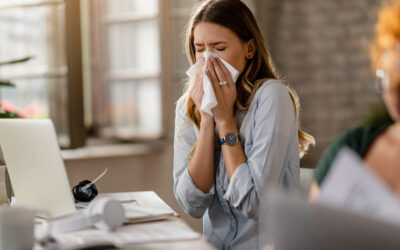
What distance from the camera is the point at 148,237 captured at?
3.62 feet

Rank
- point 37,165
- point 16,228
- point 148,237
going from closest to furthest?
point 16,228 → point 148,237 → point 37,165

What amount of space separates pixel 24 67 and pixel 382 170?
2.68m

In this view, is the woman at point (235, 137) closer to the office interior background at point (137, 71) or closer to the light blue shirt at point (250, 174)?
the light blue shirt at point (250, 174)

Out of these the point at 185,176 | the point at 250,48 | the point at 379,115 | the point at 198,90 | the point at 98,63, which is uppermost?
the point at 250,48

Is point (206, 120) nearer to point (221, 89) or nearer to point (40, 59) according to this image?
point (221, 89)

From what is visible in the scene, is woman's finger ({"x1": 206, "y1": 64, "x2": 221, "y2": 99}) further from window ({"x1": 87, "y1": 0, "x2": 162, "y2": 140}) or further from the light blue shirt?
window ({"x1": 87, "y1": 0, "x2": 162, "y2": 140})

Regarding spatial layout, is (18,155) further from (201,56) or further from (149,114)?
(149,114)

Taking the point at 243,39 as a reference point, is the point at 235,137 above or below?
below

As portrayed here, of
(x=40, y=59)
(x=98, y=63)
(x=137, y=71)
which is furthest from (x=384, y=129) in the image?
(x=98, y=63)

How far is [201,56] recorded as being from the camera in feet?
5.25

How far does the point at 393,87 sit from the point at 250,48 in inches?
33.3

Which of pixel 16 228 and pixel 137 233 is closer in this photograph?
pixel 16 228

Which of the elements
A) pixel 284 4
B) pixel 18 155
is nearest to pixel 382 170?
pixel 18 155

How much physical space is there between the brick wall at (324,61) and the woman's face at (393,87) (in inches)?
127
